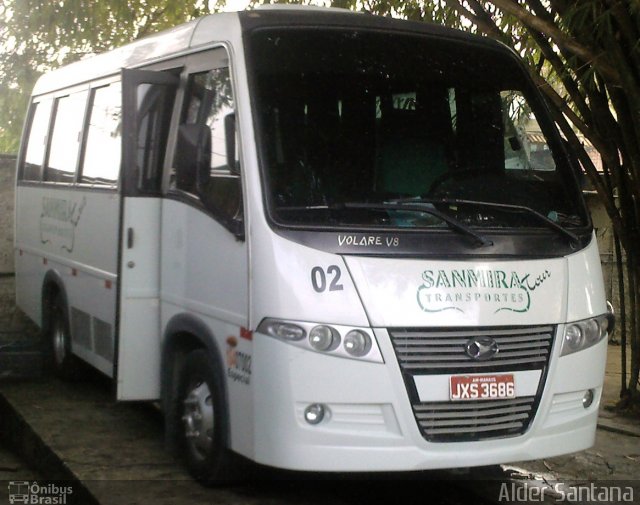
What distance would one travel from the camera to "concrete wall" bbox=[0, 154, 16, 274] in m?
12.7

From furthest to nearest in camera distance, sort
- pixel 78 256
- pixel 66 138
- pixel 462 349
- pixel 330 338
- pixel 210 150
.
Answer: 1. pixel 66 138
2. pixel 78 256
3. pixel 210 150
4. pixel 462 349
5. pixel 330 338

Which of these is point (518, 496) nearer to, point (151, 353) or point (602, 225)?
point (151, 353)

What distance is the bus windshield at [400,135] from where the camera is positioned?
562cm

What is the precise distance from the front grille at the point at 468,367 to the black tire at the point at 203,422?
41.5 inches

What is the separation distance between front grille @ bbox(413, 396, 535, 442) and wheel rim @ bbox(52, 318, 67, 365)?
4.52 meters

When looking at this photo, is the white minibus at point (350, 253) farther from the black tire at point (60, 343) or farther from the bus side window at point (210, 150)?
the black tire at point (60, 343)

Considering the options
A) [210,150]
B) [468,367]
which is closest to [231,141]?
[210,150]

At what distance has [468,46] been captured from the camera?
6492mm

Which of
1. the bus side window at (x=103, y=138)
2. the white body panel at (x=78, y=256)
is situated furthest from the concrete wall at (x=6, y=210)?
the bus side window at (x=103, y=138)

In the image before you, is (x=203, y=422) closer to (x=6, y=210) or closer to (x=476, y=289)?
(x=476, y=289)

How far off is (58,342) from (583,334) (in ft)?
16.5

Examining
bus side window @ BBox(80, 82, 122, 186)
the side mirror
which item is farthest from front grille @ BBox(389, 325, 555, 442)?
bus side window @ BBox(80, 82, 122, 186)

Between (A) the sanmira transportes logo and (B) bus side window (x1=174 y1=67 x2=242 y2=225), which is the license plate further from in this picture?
(B) bus side window (x1=174 y1=67 x2=242 y2=225)

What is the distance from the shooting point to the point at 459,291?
5527 millimetres
